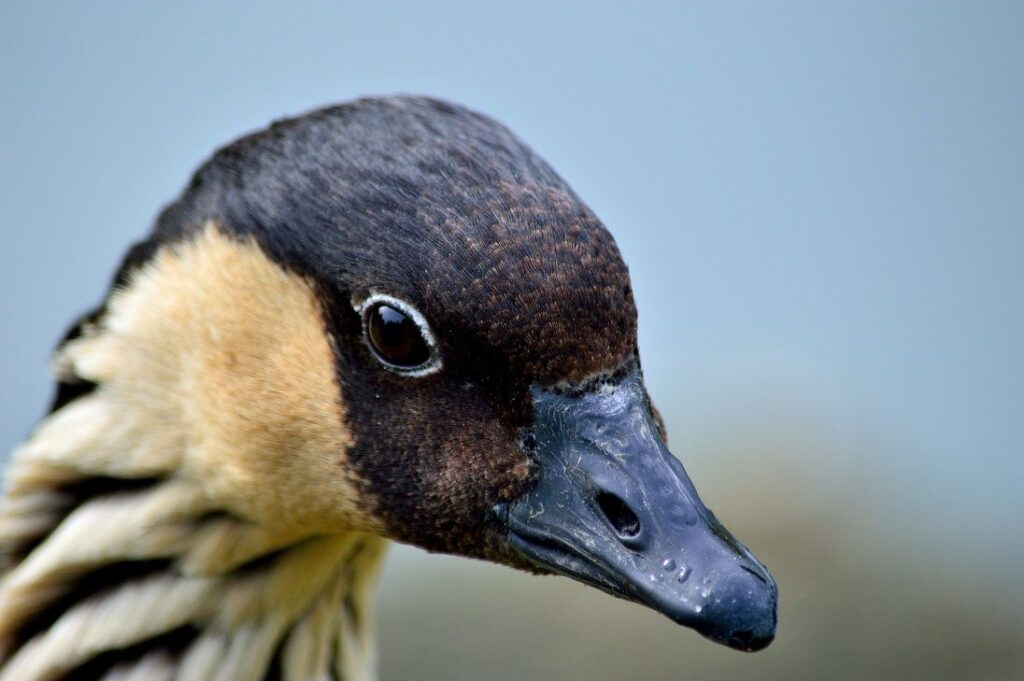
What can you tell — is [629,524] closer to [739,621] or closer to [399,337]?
[739,621]

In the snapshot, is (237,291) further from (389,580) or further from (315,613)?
(389,580)

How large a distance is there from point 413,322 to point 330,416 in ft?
1.16

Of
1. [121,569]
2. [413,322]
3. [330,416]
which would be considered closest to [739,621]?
[413,322]

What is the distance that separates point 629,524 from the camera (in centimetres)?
277

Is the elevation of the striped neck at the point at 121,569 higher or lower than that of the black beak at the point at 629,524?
lower

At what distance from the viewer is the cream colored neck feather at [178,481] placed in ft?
10.3

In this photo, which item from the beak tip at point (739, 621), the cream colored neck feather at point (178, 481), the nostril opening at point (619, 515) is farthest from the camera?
the cream colored neck feather at point (178, 481)

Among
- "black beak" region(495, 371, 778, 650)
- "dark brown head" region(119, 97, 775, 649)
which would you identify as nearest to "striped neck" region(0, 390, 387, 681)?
Result: "dark brown head" region(119, 97, 775, 649)

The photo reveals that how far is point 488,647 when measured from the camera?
22.0 feet

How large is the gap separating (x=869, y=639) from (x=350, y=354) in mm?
4300

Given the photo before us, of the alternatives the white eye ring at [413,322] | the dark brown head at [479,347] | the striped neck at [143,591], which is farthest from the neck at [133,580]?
the white eye ring at [413,322]

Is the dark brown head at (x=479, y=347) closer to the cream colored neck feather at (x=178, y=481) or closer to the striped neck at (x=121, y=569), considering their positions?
the cream colored neck feather at (x=178, y=481)

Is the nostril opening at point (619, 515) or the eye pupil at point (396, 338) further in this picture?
the eye pupil at point (396, 338)

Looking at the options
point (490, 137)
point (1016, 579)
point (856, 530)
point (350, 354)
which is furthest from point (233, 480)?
point (1016, 579)
